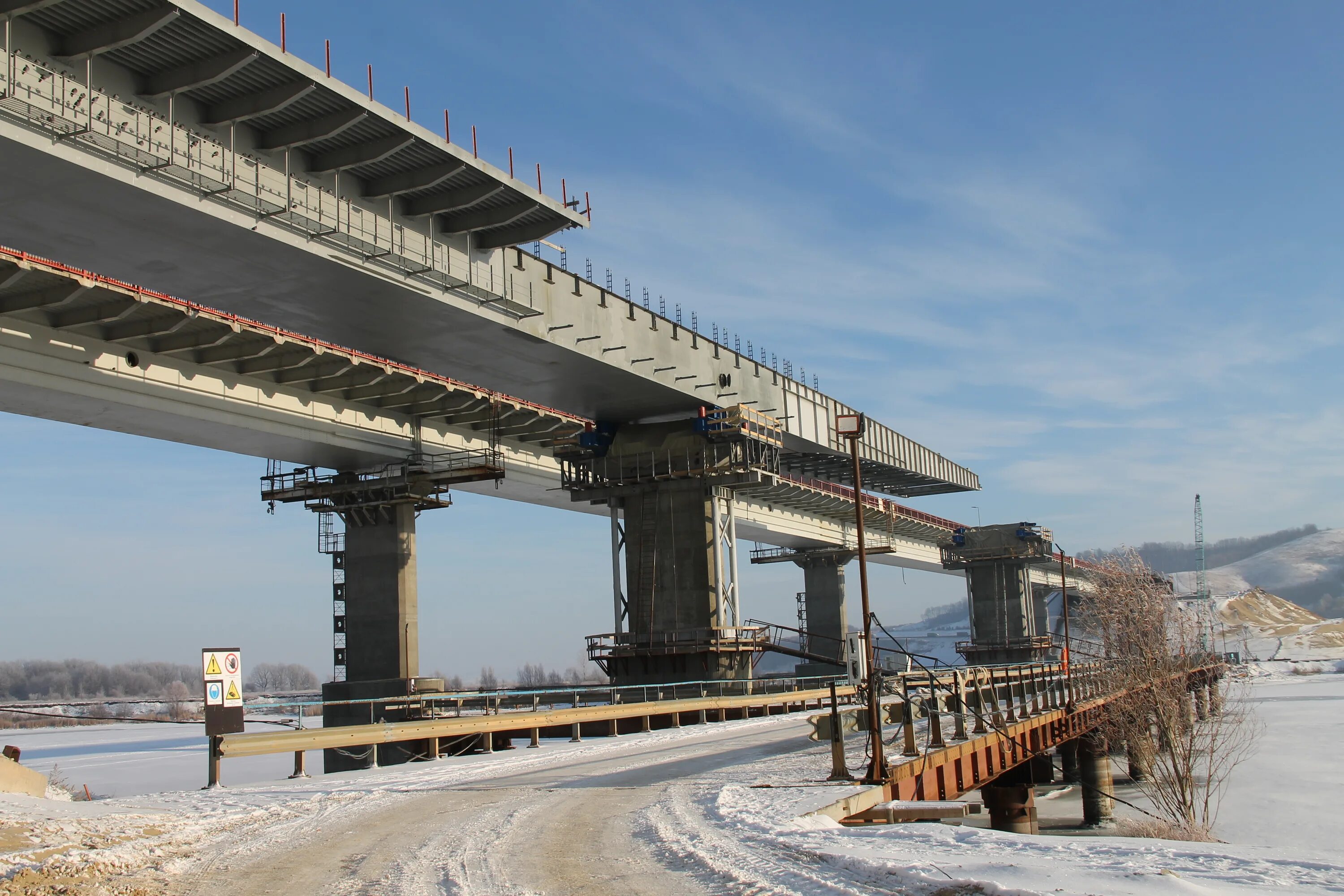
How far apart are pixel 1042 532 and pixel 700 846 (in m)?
83.0

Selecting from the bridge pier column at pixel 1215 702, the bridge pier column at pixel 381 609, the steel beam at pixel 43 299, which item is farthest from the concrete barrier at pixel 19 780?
the bridge pier column at pixel 1215 702

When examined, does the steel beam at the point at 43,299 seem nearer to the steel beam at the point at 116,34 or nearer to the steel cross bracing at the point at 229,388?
the steel cross bracing at the point at 229,388

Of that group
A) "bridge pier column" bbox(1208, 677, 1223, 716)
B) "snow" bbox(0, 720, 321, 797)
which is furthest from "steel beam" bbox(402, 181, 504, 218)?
"bridge pier column" bbox(1208, 677, 1223, 716)

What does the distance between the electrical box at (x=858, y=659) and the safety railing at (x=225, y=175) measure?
13.1 meters

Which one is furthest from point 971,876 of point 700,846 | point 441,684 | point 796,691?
point 441,684

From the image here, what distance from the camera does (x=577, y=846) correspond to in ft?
41.1

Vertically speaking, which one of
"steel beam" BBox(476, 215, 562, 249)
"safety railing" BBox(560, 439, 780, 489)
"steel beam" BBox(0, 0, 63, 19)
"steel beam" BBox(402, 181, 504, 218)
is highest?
"steel beam" BBox(0, 0, 63, 19)

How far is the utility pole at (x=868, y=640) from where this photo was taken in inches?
642

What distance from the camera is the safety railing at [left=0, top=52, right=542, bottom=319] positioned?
746 inches

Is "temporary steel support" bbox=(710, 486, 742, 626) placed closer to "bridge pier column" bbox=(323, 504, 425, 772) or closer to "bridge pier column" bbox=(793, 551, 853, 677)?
Result: "bridge pier column" bbox=(323, 504, 425, 772)

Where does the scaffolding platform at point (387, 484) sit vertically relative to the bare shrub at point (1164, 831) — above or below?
above

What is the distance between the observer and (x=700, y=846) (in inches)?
473

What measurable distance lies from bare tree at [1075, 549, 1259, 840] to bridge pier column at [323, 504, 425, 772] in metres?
27.9

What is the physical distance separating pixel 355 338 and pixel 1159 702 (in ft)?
95.0
